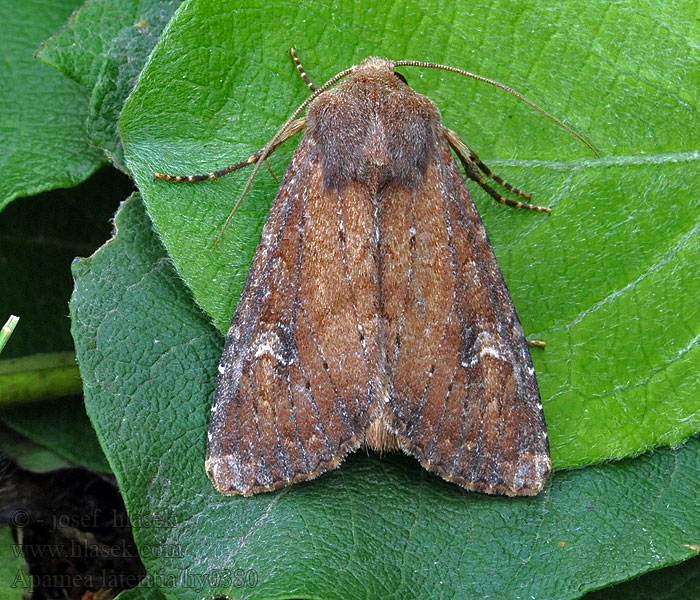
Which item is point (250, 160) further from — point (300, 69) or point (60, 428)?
point (60, 428)

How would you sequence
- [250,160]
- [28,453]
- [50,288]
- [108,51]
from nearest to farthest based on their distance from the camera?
1. [250,160]
2. [108,51]
3. [28,453]
4. [50,288]

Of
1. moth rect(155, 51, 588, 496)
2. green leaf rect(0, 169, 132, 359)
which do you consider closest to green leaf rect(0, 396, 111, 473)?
green leaf rect(0, 169, 132, 359)

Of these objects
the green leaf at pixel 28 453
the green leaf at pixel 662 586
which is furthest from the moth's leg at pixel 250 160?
the green leaf at pixel 662 586

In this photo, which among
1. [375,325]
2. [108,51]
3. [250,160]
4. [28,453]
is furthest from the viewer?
[28,453]

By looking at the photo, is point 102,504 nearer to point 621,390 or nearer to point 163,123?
point 163,123

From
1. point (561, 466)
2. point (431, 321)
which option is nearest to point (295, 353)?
point (431, 321)

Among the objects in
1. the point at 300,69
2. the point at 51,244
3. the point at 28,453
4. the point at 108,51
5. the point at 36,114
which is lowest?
the point at 28,453

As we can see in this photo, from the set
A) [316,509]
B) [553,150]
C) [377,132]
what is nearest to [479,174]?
[553,150]
